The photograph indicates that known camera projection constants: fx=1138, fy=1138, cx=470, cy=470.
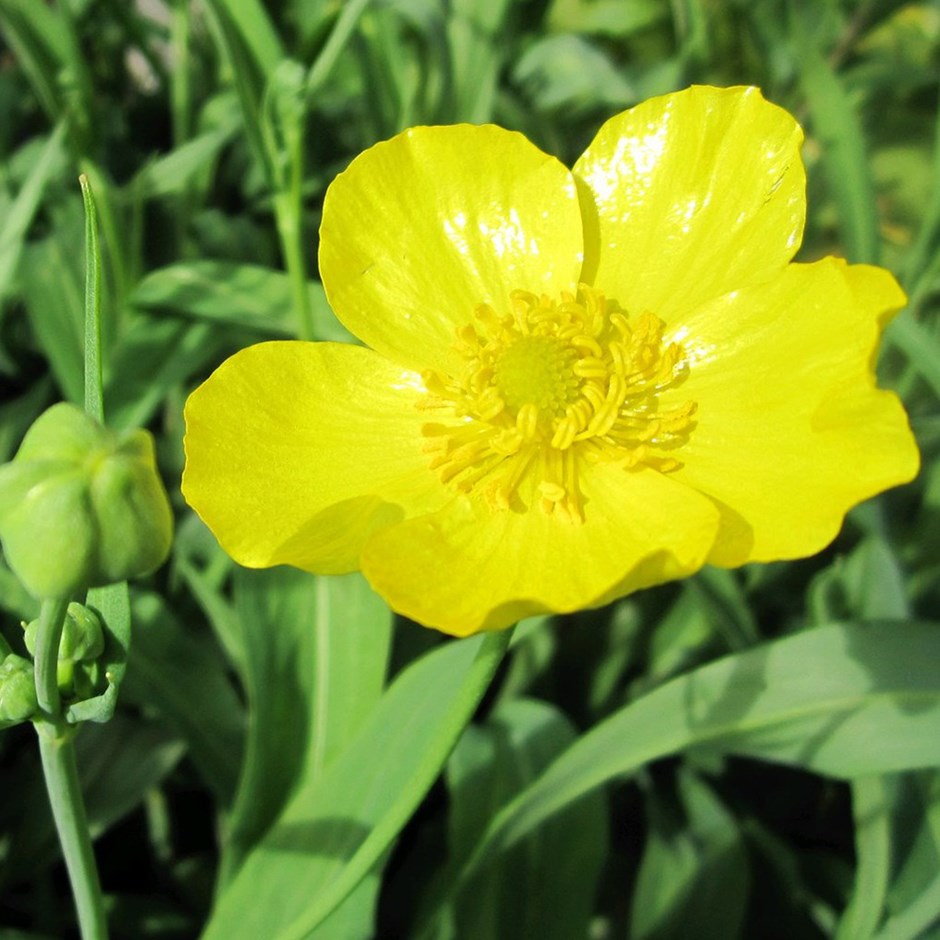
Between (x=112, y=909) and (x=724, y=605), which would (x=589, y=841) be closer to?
(x=724, y=605)

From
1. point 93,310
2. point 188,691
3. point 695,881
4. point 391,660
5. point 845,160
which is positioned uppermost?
point 93,310

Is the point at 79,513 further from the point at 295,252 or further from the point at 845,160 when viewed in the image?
the point at 845,160

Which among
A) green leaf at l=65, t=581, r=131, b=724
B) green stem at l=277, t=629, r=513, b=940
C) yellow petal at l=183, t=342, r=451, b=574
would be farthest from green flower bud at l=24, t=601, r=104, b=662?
green stem at l=277, t=629, r=513, b=940

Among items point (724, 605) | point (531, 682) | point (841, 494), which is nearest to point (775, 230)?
point (841, 494)

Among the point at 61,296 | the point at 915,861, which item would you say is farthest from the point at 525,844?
the point at 61,296

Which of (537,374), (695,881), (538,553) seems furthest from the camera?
(695,881)

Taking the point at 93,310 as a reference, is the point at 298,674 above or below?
below

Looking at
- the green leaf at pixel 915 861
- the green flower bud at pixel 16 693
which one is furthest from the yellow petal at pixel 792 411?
the green flower bud at pixel 16 693

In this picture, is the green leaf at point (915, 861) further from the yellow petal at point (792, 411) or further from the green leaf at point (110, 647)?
the green leaf at point (110, 647)
